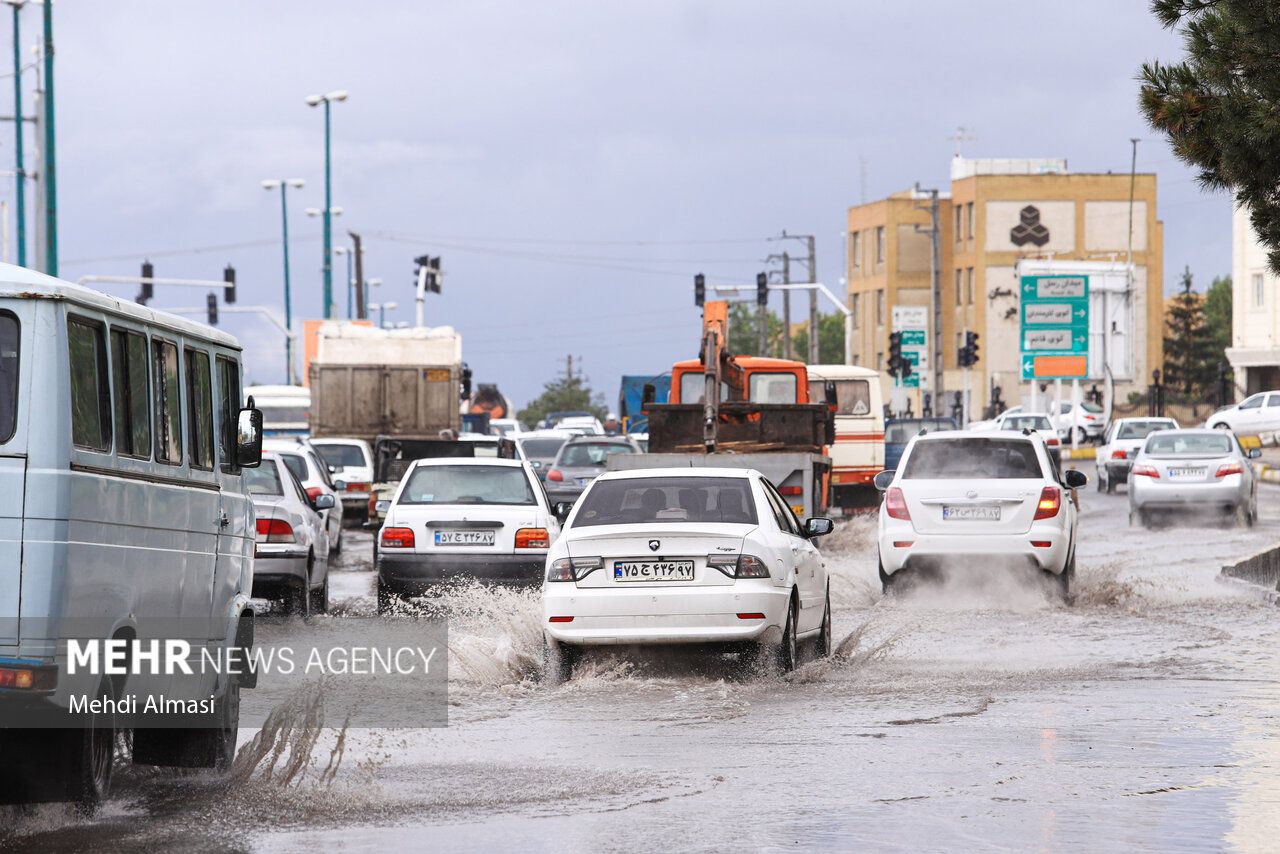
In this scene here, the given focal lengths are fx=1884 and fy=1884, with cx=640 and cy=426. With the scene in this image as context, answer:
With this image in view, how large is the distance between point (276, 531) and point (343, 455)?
52.1 feet

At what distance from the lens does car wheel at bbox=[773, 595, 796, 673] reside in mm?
11469

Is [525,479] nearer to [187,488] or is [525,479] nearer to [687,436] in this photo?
[687,436]

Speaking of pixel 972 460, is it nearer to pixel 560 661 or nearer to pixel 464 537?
pixel 464 537

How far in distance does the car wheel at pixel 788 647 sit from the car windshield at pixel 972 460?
5817 mm

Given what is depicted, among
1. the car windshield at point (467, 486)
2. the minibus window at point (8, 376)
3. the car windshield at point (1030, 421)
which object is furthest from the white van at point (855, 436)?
the minibus window at point (8, 376)

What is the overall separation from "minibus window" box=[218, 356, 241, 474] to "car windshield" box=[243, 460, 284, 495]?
26.9 feet

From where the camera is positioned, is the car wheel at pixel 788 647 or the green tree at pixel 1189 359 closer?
the car wheel at pixel 788 647

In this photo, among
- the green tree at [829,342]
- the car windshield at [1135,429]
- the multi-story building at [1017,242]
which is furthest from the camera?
the green tree at [829,342]

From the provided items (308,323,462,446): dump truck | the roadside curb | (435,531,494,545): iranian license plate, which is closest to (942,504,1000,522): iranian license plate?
the roadside curb

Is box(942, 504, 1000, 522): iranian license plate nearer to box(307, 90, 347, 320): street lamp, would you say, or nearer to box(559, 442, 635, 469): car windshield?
box(559, 442, 635, 469): car windshield

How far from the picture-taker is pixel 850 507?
31.7 m

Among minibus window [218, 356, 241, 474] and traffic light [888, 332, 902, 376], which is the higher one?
traffic light [888, 332, 902, 376]

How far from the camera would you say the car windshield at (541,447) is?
131 ft

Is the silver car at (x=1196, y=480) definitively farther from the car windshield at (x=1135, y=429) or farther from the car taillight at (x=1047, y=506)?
the car windshield at (x=1135, y=429)
